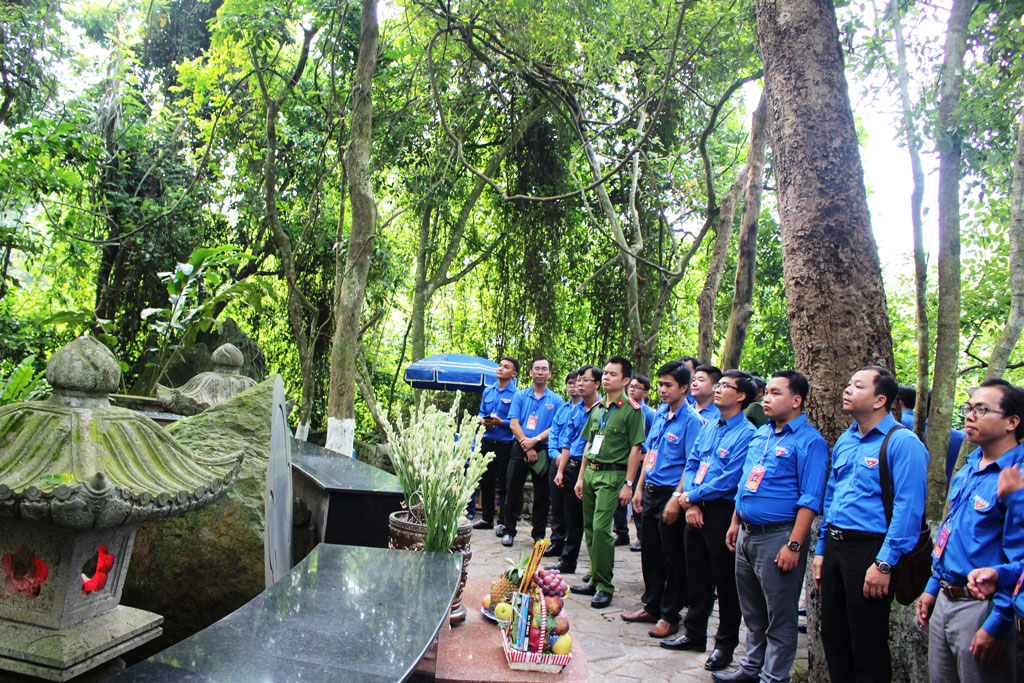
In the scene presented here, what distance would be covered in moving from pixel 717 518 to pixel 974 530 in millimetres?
1597

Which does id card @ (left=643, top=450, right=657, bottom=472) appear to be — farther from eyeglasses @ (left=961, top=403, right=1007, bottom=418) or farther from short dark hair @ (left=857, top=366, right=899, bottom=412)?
eyeglasses @ (left=961, top=403, right=1007, bottom=418)

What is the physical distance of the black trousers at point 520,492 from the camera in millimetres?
6559

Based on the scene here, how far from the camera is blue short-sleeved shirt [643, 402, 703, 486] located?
4504 millimetres

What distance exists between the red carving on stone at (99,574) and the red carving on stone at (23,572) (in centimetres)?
10

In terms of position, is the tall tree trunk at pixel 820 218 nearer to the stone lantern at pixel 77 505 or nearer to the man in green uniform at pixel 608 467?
the man in green uniform at pixel 608 467

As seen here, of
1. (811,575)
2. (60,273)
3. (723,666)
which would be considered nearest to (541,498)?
(723,666)

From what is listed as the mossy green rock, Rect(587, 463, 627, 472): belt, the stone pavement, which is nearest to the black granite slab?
the mossy green rock

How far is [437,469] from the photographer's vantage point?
287 cm

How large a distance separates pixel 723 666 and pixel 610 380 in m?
1.93

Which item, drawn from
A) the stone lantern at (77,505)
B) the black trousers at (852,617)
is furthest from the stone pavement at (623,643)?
the stone lantern at (77,505)

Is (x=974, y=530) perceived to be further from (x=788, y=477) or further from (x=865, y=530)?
(x=788, y=477)

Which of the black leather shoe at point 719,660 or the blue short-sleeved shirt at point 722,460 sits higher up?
the blue short-sleeved shirt at point 722,460

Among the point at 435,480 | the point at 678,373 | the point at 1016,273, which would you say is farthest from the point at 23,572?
the point at 1016,273

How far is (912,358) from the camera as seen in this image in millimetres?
13414
